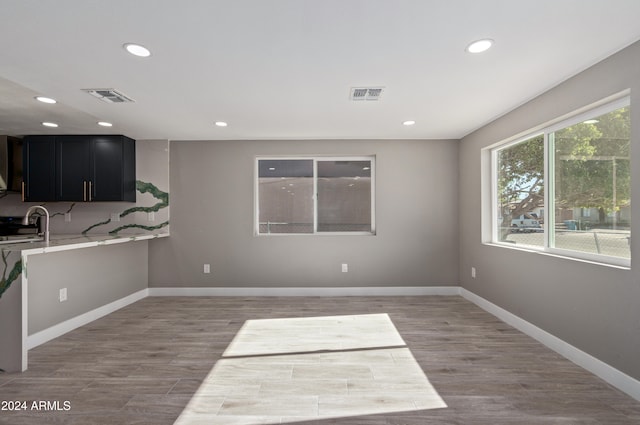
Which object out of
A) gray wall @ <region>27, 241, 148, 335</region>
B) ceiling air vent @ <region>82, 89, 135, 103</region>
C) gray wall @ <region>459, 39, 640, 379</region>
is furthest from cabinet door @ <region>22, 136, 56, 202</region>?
gray wall @ <region>459, 39, 640, 379</region>

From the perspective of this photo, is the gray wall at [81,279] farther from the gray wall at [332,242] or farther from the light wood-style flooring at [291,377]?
the gray wall at [332,242]

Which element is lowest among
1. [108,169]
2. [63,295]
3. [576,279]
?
[63,295]

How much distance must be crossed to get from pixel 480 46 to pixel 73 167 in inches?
190

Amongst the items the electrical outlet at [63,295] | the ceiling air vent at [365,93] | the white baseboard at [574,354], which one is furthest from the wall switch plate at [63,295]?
the white baseboard at [574,354]

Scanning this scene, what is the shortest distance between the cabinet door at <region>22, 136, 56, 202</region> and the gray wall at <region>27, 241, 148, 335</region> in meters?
1.22

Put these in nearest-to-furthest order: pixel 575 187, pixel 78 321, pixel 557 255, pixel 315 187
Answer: pixel 575 187 → pixel 557 255 → pixel 78 321 → pixel 315 187

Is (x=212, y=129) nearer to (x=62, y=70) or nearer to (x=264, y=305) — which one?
(x=62, y=70)

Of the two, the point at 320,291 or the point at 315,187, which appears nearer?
the point at 320,291

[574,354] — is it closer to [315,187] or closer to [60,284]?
[315,187]

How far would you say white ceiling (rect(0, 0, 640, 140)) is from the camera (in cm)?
170

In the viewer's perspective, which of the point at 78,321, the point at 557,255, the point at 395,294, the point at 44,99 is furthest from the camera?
the point at 395,294

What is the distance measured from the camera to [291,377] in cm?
231

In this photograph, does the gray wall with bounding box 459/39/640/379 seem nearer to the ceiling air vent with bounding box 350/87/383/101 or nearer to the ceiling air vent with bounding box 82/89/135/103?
the ceiling air vent with bounding box 350/87/383/101

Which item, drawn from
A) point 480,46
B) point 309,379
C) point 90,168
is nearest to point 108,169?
point 90,168
